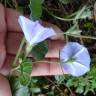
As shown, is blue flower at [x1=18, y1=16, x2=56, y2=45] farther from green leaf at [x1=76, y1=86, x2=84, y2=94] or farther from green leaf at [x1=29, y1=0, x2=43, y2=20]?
green leaf at [x1=76, y1=86, x2=84, y2=94]

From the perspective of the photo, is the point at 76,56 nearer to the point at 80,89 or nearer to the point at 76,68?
the point at 76,68

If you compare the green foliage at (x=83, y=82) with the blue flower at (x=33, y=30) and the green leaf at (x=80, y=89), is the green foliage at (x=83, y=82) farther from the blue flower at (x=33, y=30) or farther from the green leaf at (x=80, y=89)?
the blue flower at (x=33, y=30)

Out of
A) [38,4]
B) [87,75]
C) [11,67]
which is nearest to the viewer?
[38,4]

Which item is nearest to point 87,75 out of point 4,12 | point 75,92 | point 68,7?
point 75,92

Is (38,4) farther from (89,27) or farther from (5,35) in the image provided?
(89,27)

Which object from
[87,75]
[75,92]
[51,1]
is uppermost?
[51,1]

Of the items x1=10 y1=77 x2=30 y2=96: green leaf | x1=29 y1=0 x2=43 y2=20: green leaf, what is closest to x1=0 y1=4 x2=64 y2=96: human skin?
x1=10 y1=77 x2=30 y2=96: green leaf

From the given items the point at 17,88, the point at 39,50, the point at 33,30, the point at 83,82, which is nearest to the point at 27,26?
the point at 33,30

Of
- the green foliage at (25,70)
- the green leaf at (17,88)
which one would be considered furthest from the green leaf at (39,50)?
the green leaf at (17,88)
